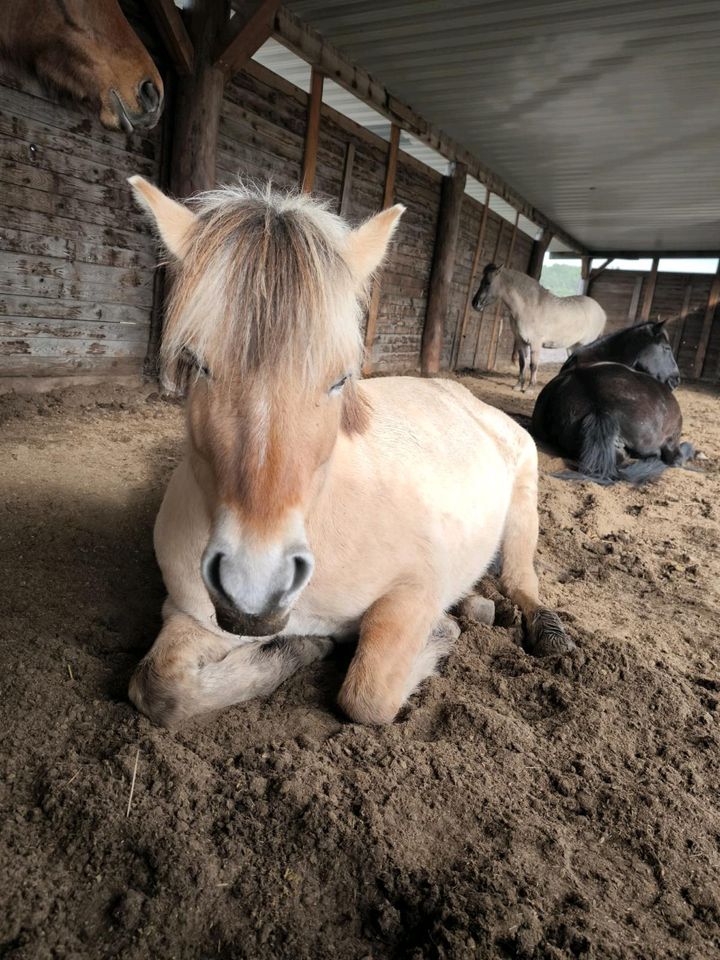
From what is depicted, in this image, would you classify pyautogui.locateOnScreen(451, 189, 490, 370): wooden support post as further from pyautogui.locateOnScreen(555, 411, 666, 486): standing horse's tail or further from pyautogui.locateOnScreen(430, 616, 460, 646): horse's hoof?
pyautogui.locateOnScreen(430, 616, 460, 646): horse's hoof

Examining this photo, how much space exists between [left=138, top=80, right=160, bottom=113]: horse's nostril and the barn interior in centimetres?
49

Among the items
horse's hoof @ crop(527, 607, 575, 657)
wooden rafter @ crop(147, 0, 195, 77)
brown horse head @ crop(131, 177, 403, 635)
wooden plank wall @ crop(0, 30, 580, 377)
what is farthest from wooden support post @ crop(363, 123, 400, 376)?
brown horse head @ crop(131, 177, 403, 635)

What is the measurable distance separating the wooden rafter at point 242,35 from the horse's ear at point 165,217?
4.82 meters

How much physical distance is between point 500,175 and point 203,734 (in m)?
14.1

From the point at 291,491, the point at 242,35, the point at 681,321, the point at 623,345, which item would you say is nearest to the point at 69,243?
the point at 242,35

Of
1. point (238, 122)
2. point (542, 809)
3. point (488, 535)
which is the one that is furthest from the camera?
point (238, 122)

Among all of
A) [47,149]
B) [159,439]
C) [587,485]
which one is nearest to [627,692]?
[587,485]

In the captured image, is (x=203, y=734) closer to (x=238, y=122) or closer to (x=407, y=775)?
(x=407, y=775)

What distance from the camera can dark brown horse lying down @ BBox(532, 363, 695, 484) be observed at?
5480 millimetres

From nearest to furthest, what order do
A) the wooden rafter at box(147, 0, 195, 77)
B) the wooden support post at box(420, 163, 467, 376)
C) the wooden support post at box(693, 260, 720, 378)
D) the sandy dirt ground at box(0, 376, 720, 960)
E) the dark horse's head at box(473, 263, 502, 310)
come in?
the sandy dirt ground at box(0, 376, 720, 960) → the wooden rafter at box(147, 0, 195, 77) → the wooden support post at box(420, 163, 467, 376) → the dark horse's head at box(473, 263, 502, 310) → the wooden support post at box(693, 260, 720, 378)

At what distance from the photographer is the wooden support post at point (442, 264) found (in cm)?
1080

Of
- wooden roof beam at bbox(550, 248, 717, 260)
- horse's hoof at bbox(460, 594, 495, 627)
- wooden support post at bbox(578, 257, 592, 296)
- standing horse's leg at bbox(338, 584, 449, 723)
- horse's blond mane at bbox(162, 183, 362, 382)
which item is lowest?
horse's hoof at bbox(460, 594, 495, 627)

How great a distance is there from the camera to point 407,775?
62.1 inches

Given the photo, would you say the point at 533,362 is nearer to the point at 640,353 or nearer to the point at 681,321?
the point at 640,353
